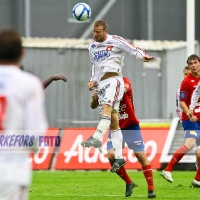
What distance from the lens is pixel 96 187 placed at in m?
14.3

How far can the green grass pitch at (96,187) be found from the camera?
39.8 feet

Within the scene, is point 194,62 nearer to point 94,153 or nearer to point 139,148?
point 139,148

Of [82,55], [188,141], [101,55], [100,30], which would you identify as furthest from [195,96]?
[82,55]

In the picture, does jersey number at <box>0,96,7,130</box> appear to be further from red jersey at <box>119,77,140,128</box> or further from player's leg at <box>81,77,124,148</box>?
red jersey at <box>119,77,140,128</box>

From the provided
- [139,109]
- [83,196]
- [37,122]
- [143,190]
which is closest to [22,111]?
[37,122]

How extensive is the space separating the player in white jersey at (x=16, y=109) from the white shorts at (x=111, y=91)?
5905 millimetres

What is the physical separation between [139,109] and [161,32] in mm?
8716

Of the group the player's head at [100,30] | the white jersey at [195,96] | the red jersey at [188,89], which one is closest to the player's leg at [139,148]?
the player's head at [100,30]

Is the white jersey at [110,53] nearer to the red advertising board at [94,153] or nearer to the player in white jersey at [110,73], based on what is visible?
the player in white jersey at [110,73]

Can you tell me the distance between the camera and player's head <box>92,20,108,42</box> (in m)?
11.8

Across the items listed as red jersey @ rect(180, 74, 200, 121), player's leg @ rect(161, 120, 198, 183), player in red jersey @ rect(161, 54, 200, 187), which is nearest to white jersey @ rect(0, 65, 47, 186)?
player in red jersey @ rect(161, 54, 200, 187)

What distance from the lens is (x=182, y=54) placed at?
2830cm

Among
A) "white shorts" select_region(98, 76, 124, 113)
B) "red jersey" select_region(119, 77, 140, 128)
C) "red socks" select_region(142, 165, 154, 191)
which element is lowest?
"red socks" select_region(142, 165, 154, 191)

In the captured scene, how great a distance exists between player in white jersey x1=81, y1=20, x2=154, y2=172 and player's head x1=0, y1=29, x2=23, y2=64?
18.9ft
